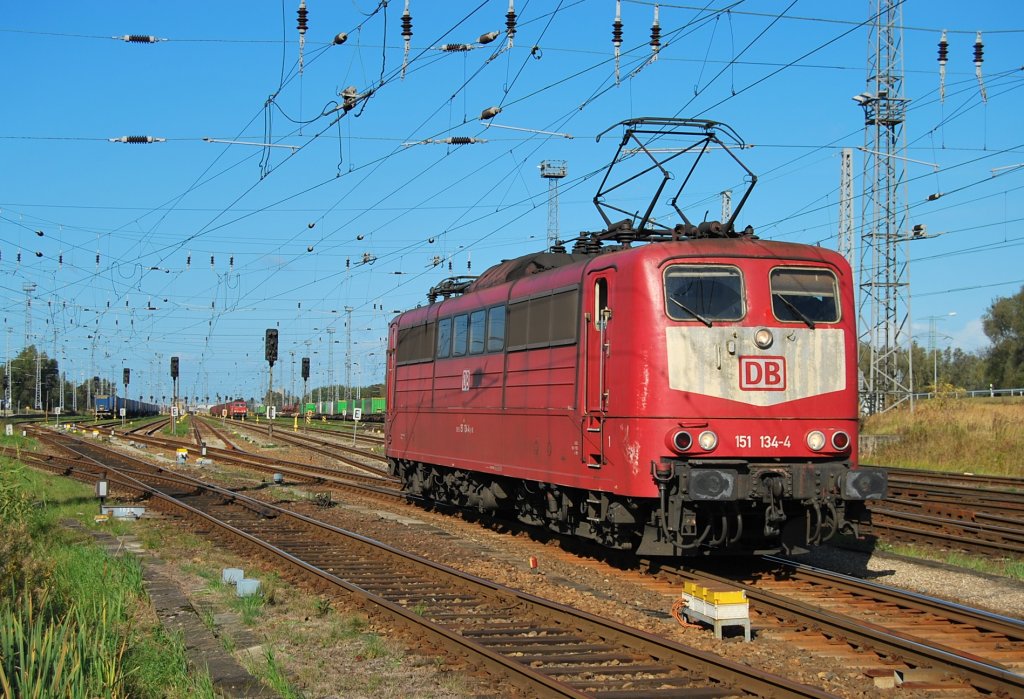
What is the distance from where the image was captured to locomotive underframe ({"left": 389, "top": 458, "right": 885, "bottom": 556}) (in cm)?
1099

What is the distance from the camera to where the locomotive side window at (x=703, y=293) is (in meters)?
11.5

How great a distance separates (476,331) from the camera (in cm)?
1684

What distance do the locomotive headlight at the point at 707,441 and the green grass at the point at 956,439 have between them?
19046 millimetres

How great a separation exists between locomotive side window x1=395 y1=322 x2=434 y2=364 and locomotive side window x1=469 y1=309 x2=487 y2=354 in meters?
2.32

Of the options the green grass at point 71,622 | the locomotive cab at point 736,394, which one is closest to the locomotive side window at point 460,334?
the locomotive cab at point 736,394

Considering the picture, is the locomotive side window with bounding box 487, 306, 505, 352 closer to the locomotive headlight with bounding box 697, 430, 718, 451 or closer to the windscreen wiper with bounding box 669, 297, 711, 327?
the windscreen wiper with bounding box 669, 297, 711, 327

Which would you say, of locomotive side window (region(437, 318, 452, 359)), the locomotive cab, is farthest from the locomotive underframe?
locomotive side window (region(437, 318, 452, 359))

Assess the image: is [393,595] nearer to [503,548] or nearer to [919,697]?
[503,548]

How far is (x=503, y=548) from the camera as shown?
49.7 feet

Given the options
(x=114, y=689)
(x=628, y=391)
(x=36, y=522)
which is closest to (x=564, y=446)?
(x=628, y=391)

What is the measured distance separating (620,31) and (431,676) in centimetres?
1131

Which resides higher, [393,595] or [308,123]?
[308,123]

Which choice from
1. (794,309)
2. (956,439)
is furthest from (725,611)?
(956,439)

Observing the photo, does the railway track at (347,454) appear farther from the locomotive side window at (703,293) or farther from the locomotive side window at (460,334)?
the locomotive side window at (703,293)
